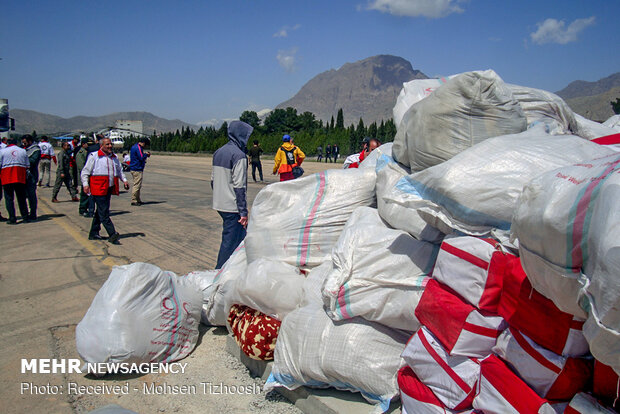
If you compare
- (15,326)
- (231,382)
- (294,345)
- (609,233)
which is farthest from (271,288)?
(15,326)

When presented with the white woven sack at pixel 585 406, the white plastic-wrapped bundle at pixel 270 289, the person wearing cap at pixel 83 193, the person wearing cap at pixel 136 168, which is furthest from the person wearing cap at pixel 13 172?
the white woven sack at pixel 585 406

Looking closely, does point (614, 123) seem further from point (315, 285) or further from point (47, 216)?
point (47, 216)

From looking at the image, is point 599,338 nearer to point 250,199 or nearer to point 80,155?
point 250,199

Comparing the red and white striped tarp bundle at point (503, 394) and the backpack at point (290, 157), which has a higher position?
the backpack at point (290, 157)

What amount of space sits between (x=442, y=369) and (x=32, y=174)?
9.69 meters

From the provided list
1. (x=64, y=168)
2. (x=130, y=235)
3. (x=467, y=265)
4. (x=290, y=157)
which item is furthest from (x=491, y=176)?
(x=64, y=168)

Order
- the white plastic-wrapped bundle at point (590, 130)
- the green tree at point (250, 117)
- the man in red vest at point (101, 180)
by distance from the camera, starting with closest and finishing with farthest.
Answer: the white plastic-wrapped bundle at point (590, 130) → the man in red vest at point (101, 180) → the green tree at point (250, 117)

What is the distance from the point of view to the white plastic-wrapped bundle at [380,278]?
7.52 feet

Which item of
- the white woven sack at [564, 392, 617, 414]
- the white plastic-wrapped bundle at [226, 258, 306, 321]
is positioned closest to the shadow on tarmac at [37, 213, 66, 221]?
the white plastic-wrapped bundle at [226, 258, 306, 321]

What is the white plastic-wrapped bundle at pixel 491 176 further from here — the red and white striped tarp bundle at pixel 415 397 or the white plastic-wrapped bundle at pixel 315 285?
the white plastic-wrapped bundle at pixel 315 285

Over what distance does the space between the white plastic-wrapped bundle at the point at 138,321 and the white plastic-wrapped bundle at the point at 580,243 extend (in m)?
2.43

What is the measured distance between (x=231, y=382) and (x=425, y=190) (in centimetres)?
183

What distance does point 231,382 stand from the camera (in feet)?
9.55

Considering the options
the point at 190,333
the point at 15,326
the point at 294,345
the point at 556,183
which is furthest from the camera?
the point at 15,326
